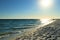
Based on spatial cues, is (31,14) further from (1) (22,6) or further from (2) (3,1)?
(2) (3,1)

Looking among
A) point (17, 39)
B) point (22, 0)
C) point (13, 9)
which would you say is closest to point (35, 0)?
point (22, 0)

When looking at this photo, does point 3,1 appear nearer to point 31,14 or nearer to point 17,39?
point 31,14

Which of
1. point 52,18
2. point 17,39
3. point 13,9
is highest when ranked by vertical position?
point 13,9

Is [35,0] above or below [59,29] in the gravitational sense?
above

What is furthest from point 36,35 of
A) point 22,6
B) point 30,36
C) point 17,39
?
point 22,6

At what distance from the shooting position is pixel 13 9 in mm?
2379

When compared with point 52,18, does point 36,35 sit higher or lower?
lower

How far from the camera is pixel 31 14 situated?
2330 millimetres

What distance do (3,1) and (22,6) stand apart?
11.7 inches

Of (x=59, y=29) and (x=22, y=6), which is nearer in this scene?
(x=22, y=6)

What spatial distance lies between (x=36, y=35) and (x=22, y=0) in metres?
0.58

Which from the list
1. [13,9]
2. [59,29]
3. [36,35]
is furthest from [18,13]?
[59,29]

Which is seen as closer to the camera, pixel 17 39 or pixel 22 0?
pixel 22 0

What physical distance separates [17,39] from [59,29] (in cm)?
68
